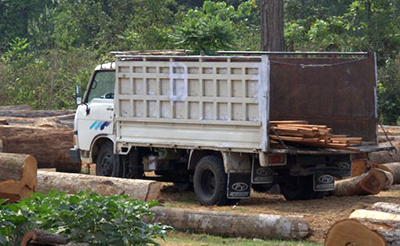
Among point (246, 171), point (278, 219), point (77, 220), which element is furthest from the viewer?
point (246, 171)

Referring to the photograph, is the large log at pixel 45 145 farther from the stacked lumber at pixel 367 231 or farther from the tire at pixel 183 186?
the stacked lumber at pixel 367 231

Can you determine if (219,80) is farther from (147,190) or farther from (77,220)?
(77,220)

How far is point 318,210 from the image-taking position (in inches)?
537

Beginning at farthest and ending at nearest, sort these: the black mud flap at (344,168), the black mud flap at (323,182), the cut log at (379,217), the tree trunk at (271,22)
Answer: the tree trunk at (271,22), the black mud flap at (323,182), the black mud flap at (344,168), the cut log at (379,217)

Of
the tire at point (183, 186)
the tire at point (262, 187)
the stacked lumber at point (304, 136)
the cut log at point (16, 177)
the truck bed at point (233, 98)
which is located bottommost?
the tire at point (183, 186)

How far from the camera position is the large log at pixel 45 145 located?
1914cm

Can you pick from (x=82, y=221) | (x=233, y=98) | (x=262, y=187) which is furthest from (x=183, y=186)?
(x=82, y=221)

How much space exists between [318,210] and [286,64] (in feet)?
8.11

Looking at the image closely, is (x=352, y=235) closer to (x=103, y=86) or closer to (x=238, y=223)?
(x=238, y=223)

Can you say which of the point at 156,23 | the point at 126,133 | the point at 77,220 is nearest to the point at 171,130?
the point at 126,133

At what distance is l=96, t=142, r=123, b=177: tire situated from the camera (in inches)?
644

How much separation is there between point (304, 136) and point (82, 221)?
20.2 ft

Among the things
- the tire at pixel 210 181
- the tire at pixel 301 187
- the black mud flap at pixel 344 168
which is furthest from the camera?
the tire at pixel 301 187

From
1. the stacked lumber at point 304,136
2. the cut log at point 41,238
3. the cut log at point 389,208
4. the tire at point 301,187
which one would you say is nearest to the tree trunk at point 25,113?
the tire at point 301,187
